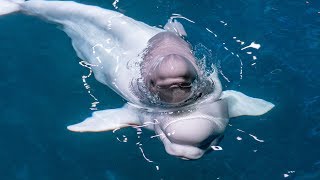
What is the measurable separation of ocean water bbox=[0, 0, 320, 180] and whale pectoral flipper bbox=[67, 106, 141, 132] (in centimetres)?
30

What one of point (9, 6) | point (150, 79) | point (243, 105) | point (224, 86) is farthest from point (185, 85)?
point (9, 6)

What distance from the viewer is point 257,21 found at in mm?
10211

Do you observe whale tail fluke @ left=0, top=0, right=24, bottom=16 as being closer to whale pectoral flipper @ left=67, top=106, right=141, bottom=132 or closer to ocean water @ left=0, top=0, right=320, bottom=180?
ocean water @ left=0, top=0, right=320, bottom=180

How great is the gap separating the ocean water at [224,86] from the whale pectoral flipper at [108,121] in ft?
0.99

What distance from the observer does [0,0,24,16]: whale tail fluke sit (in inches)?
405

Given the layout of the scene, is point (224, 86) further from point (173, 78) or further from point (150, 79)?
point (173, 78)

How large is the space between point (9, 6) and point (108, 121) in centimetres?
443

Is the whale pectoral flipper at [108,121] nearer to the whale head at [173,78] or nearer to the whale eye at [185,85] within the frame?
the whale head at [173,78]

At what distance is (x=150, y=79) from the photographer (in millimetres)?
6766

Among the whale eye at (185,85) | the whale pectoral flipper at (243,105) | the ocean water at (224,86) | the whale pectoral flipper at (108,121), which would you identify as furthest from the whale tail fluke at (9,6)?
the whale eye at (185,85)

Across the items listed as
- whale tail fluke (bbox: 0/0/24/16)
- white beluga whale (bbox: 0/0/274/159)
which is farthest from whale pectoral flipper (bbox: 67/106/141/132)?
whale tail fluke (bbox: 0/0/24/16)

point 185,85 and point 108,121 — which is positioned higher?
point 185,85

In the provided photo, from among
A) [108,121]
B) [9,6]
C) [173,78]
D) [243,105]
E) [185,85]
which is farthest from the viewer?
[9,6]

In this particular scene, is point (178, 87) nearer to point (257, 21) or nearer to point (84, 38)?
point (84, 38)
